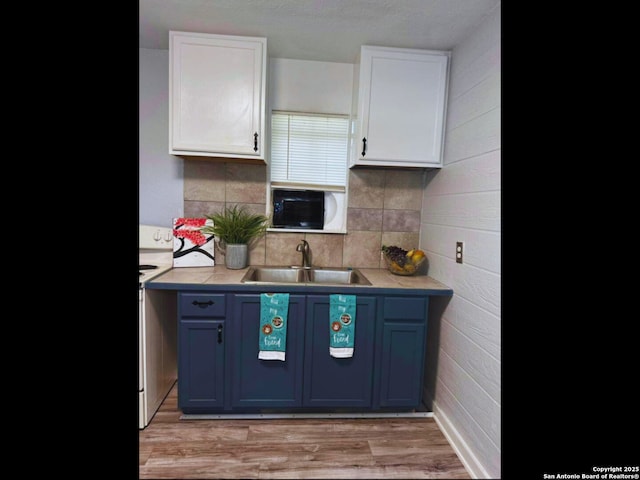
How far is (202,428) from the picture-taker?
5.12 ft

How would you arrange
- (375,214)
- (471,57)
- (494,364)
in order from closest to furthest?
(494,364), (471,57), (375,214)

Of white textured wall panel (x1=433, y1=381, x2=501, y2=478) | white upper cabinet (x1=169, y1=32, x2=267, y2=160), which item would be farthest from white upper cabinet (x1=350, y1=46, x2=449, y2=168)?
white textured wall panel (x1=433, y1=381, x2=501, y2=478)

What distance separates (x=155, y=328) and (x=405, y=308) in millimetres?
1456

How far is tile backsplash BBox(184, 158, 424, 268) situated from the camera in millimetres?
2002

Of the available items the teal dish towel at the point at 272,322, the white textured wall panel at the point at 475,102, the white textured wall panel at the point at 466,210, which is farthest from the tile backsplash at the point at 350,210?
the teal dish towel at the point at 272,322

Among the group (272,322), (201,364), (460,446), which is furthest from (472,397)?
(201,364)

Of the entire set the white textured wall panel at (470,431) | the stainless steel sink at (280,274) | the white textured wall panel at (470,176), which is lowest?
the white textured wall panel at (470,431)

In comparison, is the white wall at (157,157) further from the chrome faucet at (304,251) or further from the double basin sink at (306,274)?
the chrome faucet at (304,251)

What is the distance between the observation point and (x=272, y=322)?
1.54m

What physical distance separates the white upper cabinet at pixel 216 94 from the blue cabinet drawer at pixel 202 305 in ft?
2.78

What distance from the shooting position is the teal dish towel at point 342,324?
5.14ft
